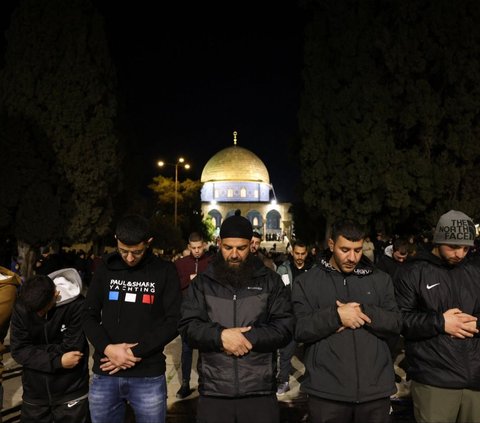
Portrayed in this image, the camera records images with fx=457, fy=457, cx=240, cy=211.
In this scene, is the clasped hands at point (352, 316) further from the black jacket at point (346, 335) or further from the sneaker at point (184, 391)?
the sneaker at point (184, 391)

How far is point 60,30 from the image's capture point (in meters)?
16.3

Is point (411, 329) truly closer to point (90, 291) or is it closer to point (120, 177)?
point (90, 291)

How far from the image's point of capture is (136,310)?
9.43ft

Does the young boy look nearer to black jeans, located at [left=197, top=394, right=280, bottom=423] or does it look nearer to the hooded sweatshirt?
the hooded sweatshirt

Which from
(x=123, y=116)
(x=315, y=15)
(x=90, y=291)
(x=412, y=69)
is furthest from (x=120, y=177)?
(x=90, y=291)

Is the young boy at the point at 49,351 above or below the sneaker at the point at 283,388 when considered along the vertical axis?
above

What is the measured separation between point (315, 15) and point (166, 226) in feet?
45.4

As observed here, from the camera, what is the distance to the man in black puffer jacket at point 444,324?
9.04 feet

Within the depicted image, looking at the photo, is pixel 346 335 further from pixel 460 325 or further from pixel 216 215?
pixel 216 215

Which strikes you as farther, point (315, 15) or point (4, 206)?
point (315, 15)

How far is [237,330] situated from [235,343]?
0.08m

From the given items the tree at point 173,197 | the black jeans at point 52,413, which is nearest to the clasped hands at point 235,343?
the black jeans at point 52,413

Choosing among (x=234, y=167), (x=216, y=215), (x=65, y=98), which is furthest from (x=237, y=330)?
(x=234, y=167)

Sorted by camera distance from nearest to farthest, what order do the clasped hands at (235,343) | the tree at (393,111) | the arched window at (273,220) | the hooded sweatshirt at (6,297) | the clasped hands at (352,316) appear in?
1. the clasped hands at (235,343)
2. the clasped hands at (352,316)
3. the hooded sweatshirt at (6,297)
4. the tree at (393,111)
5. the arched window at (273,220)
